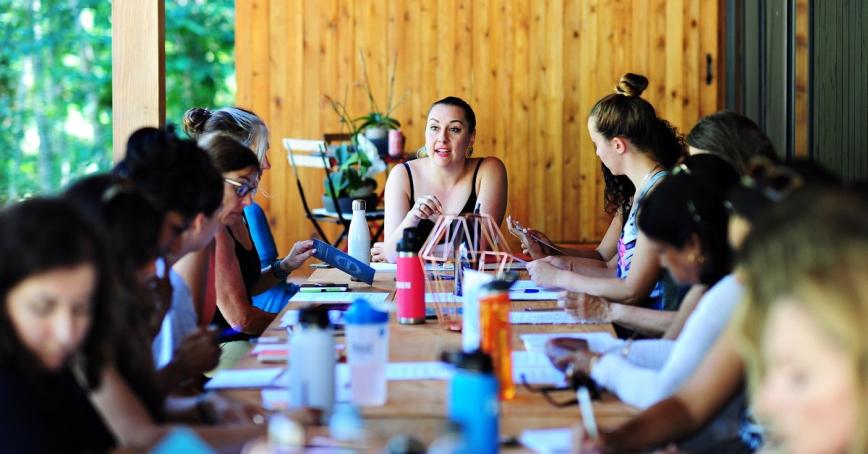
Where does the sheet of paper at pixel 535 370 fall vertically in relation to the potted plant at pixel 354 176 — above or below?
below

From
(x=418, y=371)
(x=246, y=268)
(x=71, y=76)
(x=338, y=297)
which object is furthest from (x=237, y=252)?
(x=71, y=76)

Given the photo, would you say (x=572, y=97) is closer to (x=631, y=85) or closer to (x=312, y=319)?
(x=631, y=85)

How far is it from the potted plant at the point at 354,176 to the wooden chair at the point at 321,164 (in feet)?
0.13

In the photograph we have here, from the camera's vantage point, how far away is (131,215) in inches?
67.7

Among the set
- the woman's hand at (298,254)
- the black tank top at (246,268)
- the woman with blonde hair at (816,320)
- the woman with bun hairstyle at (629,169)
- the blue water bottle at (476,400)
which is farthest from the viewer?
the woman's hand at (298,254)

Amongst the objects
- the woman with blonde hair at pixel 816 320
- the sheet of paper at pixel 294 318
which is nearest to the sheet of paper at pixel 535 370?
the sheet of paper at pixel 294 318

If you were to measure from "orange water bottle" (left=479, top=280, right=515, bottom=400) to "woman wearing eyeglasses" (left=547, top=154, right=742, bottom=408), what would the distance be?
176 mm

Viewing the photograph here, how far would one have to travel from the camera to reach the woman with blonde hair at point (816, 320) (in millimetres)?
1144

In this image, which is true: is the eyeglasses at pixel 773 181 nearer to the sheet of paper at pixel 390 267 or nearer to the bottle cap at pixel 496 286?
the bottle cap at pixel 496 286

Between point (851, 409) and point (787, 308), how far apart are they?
0.43ft

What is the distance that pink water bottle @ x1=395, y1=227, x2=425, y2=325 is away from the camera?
2.59 m

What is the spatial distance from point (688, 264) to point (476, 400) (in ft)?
2.39

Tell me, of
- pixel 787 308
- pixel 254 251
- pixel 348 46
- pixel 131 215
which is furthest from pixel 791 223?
pixel 348 46

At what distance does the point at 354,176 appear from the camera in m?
5.77
